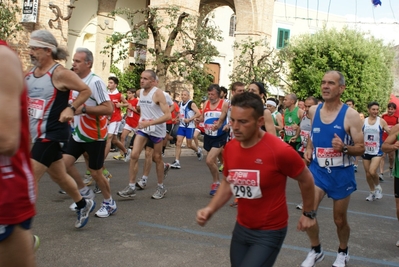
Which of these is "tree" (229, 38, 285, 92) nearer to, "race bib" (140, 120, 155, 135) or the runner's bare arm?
"race bib" (140, 120, 155, 135)

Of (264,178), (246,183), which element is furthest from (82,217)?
(264,178)

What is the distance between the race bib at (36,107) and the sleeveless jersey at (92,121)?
1334 millimetres

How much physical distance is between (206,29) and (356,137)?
48.7 feet

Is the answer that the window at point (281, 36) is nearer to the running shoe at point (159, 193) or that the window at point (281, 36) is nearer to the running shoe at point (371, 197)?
the running shoe at point (371, 197)

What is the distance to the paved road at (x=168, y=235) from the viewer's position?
5359 mm

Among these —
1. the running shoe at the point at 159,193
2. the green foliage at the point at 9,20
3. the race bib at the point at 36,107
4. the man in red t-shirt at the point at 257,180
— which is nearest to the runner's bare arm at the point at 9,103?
the man in red t-shirt at the point at 257,180

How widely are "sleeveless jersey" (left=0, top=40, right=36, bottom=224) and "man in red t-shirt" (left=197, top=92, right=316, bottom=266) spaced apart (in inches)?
52.9

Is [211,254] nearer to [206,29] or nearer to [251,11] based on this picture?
[206,29]

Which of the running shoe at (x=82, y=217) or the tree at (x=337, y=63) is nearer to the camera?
the running shoe at (x=82, y=217)

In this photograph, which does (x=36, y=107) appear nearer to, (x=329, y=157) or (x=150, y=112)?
(x=329, y=157)

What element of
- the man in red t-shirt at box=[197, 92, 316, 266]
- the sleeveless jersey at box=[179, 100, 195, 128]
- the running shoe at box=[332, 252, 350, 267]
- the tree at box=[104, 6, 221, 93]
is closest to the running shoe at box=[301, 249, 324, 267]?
the running shoe at box=[332, 252, 350, 267]

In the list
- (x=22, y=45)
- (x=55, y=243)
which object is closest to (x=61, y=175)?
(x=55, y=243)

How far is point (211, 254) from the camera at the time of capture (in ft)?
18.5

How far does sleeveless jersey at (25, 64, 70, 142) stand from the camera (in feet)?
17.7
